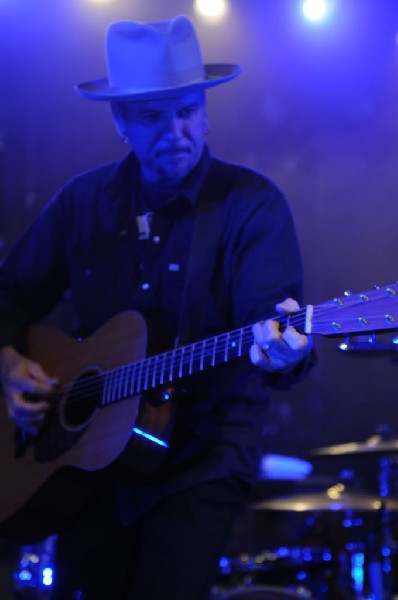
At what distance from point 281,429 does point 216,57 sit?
2.10 metres

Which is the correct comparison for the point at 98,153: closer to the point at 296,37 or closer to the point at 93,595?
the point at 296,37

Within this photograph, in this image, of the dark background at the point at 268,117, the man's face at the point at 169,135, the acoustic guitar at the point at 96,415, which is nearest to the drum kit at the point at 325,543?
the dark background at the point at 268,117

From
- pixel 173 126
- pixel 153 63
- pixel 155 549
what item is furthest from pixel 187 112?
pixel 155 549

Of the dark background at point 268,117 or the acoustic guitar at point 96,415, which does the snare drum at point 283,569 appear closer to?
the dark background at point 268,117

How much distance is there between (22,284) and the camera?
3020 millimetres

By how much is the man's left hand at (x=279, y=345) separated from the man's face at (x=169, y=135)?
0.76 meters

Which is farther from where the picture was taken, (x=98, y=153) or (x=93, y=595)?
(x=98, y=153)

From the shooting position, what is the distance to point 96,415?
8.11 ft

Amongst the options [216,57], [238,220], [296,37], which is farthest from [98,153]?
[238,220]

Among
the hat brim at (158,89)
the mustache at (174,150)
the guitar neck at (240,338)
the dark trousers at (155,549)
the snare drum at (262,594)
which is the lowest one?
the snare drum at (262,594)

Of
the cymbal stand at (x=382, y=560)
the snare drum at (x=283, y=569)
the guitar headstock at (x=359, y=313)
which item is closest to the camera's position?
the guitar headstock at (x=359, y=313)

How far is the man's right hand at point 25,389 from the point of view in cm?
265

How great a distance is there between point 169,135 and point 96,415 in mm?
846

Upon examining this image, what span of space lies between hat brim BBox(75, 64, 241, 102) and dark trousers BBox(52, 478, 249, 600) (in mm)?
1146
